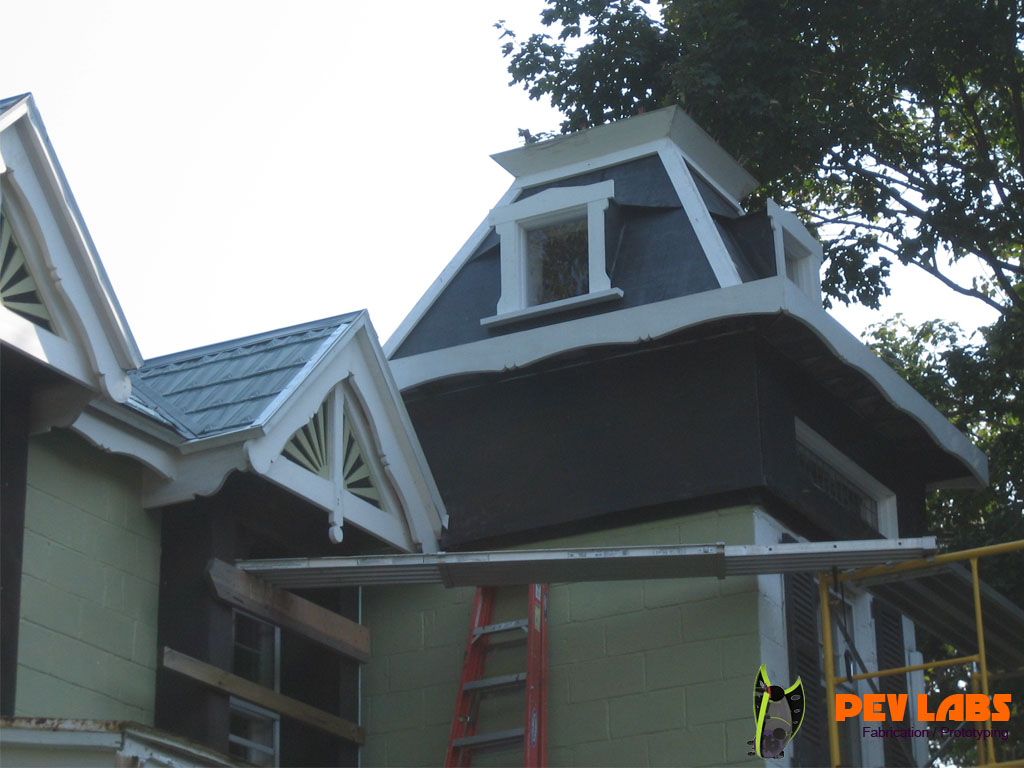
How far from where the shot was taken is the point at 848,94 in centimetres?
1920

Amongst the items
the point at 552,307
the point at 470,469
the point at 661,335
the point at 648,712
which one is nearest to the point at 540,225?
the point at 552,307

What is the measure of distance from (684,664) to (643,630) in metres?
0.46

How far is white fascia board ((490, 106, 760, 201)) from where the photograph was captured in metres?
14.4

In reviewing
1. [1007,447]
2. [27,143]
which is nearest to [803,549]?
[27,143]

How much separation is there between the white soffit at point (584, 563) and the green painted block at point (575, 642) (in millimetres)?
959

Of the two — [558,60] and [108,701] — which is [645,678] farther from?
[558,60]

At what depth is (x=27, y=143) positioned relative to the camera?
30.5 ft

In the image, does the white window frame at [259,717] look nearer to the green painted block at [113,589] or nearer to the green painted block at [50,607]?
the green painted block at [113,589]

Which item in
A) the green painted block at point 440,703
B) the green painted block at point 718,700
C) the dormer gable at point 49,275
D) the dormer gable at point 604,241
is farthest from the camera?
the dormer gable at point 604,241

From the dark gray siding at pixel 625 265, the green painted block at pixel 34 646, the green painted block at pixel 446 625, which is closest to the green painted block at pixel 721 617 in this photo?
the green painted block at pixel 446 625

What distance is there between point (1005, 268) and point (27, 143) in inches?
524

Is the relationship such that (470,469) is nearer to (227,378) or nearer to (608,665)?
(608,665)

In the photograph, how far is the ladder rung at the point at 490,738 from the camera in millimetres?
11539

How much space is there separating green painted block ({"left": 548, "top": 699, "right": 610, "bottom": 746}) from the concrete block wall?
Answer: 300cm
